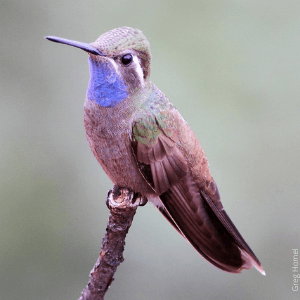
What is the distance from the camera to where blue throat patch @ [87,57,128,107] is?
2930 millimetres

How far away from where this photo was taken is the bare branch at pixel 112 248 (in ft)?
10.3

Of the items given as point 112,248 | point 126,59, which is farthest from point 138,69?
point 112,248

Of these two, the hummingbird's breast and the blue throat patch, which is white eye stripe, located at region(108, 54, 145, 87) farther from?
the hummingbird's breast

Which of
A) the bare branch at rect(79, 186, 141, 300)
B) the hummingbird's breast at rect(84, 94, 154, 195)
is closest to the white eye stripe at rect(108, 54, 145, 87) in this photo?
the hummingbird's breast at rect(84, 94, 154, 195)

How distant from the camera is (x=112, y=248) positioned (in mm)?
3135

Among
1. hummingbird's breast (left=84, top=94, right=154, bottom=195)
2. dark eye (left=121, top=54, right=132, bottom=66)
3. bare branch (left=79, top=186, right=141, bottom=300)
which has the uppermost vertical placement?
dark eye (left=121, top=54, right=132, bottom=66)

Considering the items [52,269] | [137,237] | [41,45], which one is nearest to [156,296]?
[137,237]

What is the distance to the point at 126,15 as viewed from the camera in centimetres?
484

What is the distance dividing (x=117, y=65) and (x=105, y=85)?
0.15m

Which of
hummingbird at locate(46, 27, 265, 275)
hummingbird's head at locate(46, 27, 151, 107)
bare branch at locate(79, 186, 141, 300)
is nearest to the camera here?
hummingbird's head at locate(46, 27, 151, 107)

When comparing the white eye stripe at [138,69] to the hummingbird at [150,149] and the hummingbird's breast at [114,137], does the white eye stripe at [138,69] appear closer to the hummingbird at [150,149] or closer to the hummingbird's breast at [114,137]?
the hummingbird at [150,149]

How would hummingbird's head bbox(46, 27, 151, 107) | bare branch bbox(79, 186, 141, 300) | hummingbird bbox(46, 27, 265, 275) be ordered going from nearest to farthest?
hummingbird's head bbox(46, 27, 151, 107) → hummingbird bbox(46, 27, 265, 275) → bare branch bbox(79, 186, 141, 300)

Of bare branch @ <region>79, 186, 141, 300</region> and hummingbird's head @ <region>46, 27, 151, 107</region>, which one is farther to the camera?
bare branch @ <region>79, 186, 141, 300</region>

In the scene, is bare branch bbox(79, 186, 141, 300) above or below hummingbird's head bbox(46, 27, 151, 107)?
below
